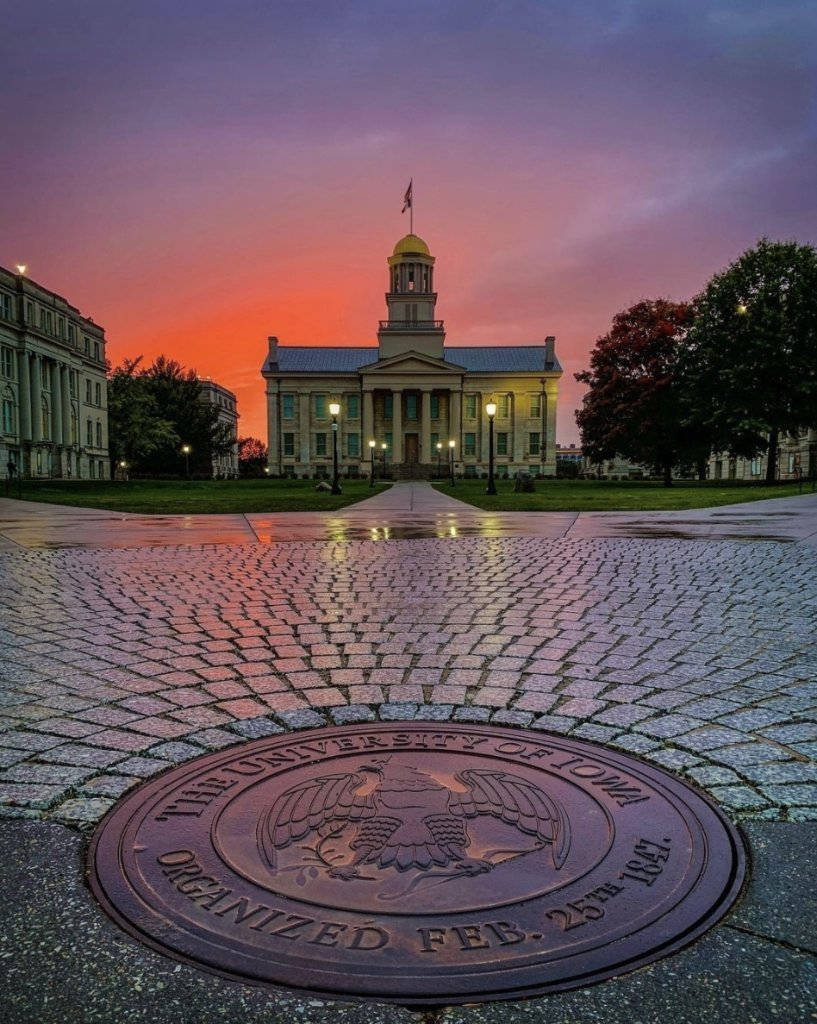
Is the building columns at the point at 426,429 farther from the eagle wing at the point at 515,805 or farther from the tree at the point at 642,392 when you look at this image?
the eagle wing at the point at 515,805

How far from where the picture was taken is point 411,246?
90.2 metres

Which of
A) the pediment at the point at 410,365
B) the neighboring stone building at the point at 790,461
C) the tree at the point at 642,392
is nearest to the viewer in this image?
the tree at the point at 642,392

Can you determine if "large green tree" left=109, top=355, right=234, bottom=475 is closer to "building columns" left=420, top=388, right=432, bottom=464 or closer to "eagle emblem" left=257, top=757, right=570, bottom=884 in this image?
"building columns" left=420, top=388, right=432, bottom=464

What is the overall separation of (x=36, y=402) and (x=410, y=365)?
131 feet

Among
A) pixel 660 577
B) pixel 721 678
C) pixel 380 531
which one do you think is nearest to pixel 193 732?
pixel 721 678

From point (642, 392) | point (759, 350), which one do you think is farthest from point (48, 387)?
point (759, 350)

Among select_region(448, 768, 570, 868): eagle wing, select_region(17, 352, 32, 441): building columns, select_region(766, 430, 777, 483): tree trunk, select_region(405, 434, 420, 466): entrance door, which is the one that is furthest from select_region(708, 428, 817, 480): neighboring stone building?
select_region(17, 352, 32, 441): building columns

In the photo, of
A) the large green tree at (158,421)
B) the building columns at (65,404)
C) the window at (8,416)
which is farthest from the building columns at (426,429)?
the window at (8,416)

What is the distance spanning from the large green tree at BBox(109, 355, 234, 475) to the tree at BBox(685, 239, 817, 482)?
52053mm

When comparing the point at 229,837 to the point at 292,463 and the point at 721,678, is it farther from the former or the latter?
the point at 292,463

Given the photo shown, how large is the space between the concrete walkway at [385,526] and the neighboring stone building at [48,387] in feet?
143

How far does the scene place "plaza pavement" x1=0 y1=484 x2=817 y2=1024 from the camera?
1.80m

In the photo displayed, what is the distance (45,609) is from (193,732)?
13.2 feet

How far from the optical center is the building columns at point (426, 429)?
85875 millimetres
